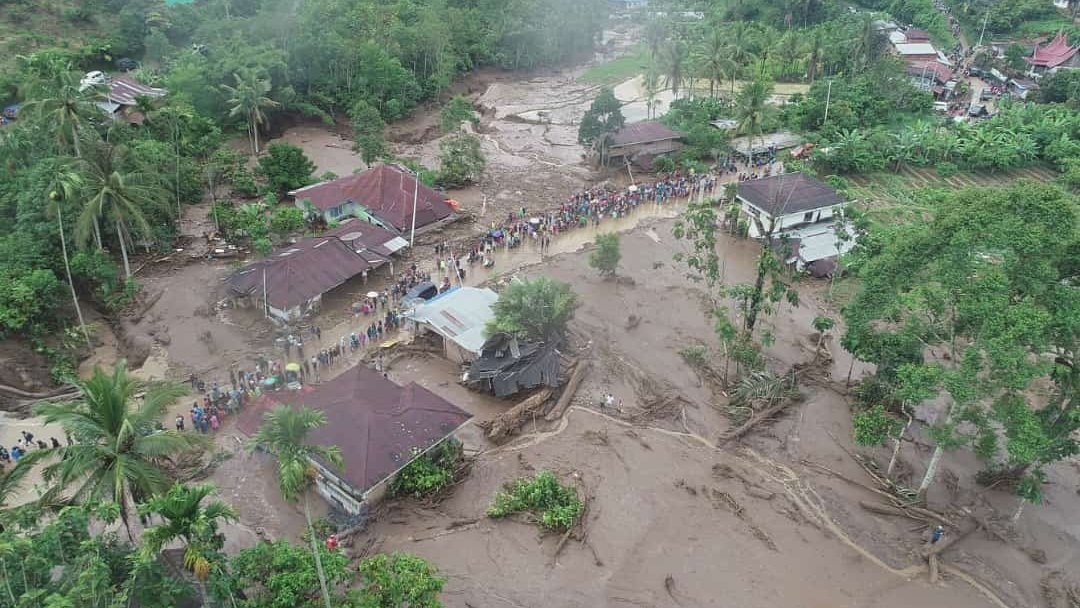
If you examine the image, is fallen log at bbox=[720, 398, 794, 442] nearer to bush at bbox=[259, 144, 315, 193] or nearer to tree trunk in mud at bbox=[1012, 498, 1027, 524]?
tree trunk in mud at bbox=[1012, 498, 1027, 524]

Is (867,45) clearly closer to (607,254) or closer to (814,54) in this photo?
(814,54)

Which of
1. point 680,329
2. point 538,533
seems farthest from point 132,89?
point 538,533

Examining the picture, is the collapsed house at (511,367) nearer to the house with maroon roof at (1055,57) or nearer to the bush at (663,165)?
the bush at (663,165)

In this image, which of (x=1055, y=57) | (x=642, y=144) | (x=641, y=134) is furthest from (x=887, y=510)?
(x=1055, y=57)

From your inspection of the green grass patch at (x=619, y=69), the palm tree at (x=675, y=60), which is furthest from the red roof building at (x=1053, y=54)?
the green grass patch at (x=619, y=69)

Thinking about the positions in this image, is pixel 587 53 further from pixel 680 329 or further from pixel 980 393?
pixel 980 393

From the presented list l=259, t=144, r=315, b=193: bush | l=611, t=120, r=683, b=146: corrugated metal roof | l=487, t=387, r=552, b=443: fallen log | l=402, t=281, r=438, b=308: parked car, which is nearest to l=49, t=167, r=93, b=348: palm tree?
l=402, t=281, r=438, b=308: parked car
